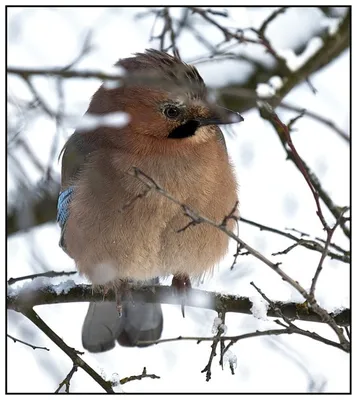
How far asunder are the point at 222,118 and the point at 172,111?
30 cm

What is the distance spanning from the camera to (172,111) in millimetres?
3559

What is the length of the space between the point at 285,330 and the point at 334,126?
2.37 ft

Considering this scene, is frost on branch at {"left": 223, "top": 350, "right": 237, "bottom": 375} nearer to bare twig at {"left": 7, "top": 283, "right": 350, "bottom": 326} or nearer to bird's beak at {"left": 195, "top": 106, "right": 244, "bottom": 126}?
bare twig at {"left": 7, "top": 283, "right": 350, "bottom": 326}

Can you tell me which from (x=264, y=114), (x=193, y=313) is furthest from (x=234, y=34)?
(x=193, y=313)

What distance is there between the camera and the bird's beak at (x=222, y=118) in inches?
130

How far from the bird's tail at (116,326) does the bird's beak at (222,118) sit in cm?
119

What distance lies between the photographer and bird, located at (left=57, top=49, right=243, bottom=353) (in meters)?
3.55

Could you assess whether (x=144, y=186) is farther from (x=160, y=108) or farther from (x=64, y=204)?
(x=64, y=204)

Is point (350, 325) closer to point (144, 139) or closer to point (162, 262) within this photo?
point (162, 262)

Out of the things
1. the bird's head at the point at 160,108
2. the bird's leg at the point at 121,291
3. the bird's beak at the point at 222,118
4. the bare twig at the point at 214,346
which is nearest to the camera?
the bare twig at the point at 214,346

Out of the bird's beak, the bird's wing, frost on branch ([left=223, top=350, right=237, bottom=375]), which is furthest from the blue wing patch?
frost on branch ([left=223, top=350, right=237, bottom=375])

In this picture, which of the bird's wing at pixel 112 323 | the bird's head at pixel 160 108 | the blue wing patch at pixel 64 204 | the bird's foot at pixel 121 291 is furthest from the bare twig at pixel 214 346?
the blue wing patch at pixel 64 204

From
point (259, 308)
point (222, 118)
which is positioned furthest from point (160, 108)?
point (259, 308)

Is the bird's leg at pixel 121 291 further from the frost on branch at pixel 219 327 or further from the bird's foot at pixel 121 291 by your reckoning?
the frost on branch at pixel 219 327
